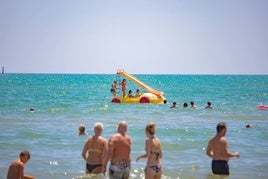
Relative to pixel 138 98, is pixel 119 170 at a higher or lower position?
lower

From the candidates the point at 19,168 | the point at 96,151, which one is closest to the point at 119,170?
the point at 96,151

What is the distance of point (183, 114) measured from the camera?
26062 millimetres

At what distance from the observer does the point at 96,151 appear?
8086 millimetres

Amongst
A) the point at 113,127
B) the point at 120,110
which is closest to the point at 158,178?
the point at 113,127

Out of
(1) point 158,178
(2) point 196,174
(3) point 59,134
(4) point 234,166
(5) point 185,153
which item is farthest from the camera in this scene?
(3) point 59,134

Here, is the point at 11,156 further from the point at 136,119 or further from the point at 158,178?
the point at 136,119

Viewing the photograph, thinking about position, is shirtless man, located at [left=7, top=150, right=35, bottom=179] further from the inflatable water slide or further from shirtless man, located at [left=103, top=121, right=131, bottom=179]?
the inflatable water slide

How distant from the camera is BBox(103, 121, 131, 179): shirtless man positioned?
7141 mm

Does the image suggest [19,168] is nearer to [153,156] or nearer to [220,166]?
[153,156]

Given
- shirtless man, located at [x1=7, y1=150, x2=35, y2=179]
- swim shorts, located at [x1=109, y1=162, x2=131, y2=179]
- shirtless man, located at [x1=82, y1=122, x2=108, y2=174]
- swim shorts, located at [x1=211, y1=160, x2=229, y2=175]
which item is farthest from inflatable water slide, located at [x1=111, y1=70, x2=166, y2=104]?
swim shorts, located at [x1=109, y1=162, x2=131, y2=179]

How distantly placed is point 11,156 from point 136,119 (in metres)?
11.2

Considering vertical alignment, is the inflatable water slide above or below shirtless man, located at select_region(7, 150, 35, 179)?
above

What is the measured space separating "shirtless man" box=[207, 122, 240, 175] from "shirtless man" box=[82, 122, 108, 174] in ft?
7.30

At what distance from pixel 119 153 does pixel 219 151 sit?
7.81ft
